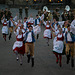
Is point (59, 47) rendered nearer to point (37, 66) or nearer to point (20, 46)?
point (37, 66)

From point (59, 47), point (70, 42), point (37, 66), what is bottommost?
point (37, 66)

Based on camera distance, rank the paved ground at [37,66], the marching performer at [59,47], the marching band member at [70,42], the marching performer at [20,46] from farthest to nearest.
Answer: the marching performer at [20,46]
the marching performer at [59,47]
the marching band member at [70,42]
the paved ground at [37,66]

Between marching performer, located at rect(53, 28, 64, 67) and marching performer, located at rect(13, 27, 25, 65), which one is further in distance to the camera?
marching performer, located at rect(13, 27, 25, 65)

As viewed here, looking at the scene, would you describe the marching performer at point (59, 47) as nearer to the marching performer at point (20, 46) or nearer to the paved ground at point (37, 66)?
the paved ground at point (37, 66)

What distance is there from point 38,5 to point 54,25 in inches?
1159

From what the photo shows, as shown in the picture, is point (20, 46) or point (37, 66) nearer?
point (37, 66)

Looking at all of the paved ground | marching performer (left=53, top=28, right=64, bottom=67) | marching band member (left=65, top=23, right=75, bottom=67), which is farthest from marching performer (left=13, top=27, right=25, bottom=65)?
marching band member (left=65, top=23, right=75, bottom=67)

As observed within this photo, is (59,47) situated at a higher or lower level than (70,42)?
lower

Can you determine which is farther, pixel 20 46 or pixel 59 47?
pixel 20 46

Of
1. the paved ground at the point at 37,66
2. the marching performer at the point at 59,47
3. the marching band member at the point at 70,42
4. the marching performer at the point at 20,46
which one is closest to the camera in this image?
the paved ground at the point at 37,66

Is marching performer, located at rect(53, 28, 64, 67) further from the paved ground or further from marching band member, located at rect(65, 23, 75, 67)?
the paved ground

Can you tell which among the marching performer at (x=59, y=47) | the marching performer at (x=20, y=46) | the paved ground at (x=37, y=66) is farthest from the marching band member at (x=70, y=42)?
the marching performer at (x=20, y=46)

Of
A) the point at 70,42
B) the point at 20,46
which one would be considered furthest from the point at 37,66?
the point at 70,42

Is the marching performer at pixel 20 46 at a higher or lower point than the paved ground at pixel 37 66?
higher
